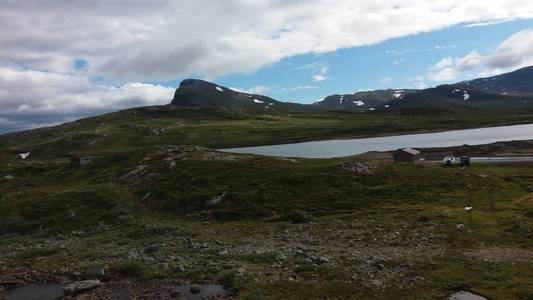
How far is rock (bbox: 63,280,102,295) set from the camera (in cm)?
3334

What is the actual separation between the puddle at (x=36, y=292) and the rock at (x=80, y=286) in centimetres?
65

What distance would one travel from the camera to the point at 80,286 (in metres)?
33.8

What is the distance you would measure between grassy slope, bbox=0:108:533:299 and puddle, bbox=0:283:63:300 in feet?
11.7

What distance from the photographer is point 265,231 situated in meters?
46.9

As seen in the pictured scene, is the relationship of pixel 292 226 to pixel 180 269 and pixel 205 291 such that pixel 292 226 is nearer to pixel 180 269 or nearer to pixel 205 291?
pixel 180 269

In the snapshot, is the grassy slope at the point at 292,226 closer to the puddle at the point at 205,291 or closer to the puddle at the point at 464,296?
the puddle at the point at 464,296

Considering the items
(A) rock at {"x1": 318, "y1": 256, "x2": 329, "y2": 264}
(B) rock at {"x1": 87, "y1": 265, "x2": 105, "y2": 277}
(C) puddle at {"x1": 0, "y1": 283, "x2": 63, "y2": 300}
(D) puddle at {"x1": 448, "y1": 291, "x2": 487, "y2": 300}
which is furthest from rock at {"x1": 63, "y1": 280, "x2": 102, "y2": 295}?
(D) puddle at {"x1": 448, "y1": 291, "x2": 487, "y2": 300}

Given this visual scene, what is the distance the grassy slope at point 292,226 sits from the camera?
104 ft

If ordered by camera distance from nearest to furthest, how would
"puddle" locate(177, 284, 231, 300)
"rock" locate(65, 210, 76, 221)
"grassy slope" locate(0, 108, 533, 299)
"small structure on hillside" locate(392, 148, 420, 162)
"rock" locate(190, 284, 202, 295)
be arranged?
1. "puddle" locate(177, 284, 231, 300)
2. "grassy slope" locate(0, 108, 533, 299)
3. "rock" locate(190, 284, 202, 295)
4. "rock" locate(65, 210, 76, 221)
5. "small structure on hillside" locate(392, 148, 420, 162)

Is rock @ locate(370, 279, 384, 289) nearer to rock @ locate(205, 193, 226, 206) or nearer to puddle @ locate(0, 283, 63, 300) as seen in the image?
puddle @ locate(0, 283, 63, 300)

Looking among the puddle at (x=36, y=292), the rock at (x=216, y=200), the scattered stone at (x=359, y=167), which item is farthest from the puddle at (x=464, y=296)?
the scattered stone at (x=359, y=167)

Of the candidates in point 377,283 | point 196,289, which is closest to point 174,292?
point 196,289

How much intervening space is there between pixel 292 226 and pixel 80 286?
21.5 meters

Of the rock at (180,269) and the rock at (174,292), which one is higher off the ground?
the rock at (180,269)
